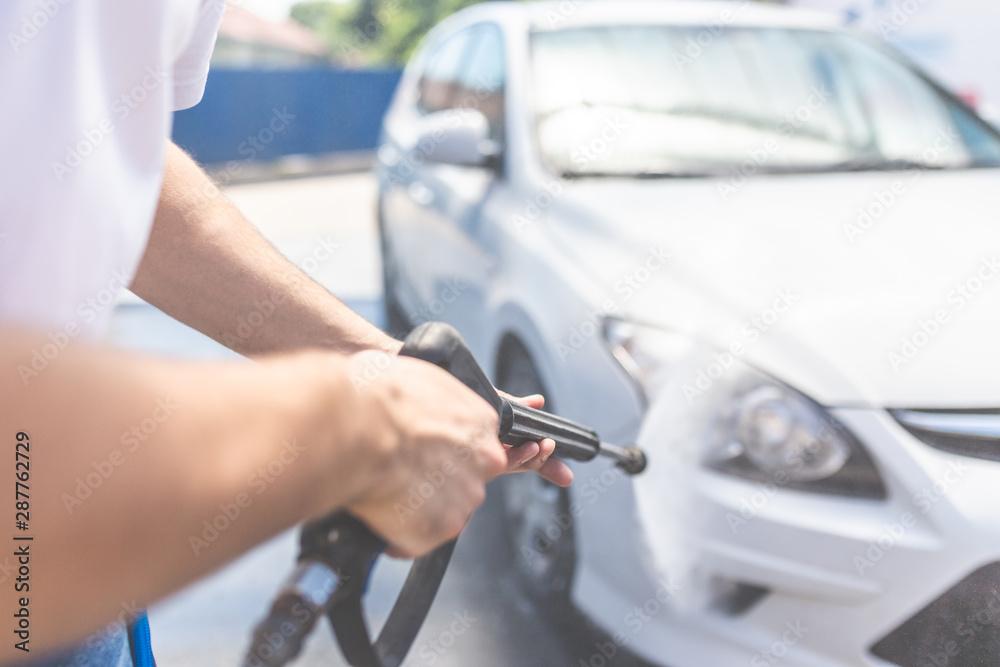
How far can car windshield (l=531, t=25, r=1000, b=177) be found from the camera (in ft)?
8.92

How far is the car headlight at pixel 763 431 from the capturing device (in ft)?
5.58

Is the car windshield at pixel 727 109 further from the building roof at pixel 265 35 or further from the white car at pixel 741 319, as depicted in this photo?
the building roof at pixel 265 35

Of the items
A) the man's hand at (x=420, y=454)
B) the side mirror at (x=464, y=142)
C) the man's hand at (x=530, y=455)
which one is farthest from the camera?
the side mirror at (x=464, y=142)

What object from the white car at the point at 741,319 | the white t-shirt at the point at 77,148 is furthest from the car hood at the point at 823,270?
the white t-shirt at the point at 77,148

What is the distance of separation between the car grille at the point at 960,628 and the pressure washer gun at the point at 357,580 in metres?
1.07

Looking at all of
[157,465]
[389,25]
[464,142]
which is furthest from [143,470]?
[389,25]

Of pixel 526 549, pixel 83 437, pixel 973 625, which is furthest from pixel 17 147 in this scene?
pixel 526 549

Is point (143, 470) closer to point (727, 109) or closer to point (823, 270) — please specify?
point (823, 270)

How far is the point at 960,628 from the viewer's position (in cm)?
159

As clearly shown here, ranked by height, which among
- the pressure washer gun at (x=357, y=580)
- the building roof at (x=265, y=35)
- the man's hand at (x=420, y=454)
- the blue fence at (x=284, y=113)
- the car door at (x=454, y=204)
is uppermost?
the man's hand at (x=420, y=454)

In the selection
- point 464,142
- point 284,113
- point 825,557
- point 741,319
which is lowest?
point 284,113

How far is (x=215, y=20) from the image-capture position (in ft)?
3.40

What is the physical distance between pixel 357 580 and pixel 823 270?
162 cm

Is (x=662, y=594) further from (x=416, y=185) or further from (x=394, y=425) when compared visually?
(x=416, y=185)
